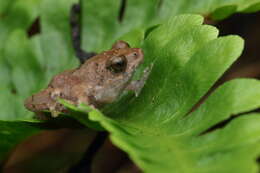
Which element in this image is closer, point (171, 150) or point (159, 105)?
point (171, 150)

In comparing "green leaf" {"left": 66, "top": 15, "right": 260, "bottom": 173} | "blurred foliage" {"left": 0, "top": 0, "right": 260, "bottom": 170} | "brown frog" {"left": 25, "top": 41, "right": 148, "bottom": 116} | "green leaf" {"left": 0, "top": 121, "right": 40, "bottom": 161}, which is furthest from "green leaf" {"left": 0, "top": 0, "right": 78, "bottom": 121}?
"green leaf" {"left": 66, "top": 15, "right": 260, "bottom": 173}

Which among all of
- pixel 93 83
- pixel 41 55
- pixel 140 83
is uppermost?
pixel 140 83

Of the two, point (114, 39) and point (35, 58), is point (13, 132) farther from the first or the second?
point (114, 39)


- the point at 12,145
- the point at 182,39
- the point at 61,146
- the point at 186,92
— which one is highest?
the point at 182,39

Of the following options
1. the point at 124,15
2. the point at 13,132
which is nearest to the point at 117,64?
the point at 124,15

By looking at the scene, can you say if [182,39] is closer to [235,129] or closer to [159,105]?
[159,105]

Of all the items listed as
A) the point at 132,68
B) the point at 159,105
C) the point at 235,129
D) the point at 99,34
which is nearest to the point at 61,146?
the point at 99,34

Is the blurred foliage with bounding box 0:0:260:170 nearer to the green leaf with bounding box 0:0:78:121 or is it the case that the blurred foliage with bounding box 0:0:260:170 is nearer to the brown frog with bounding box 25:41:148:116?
the green leaf with bounding box 0:0:78:121
